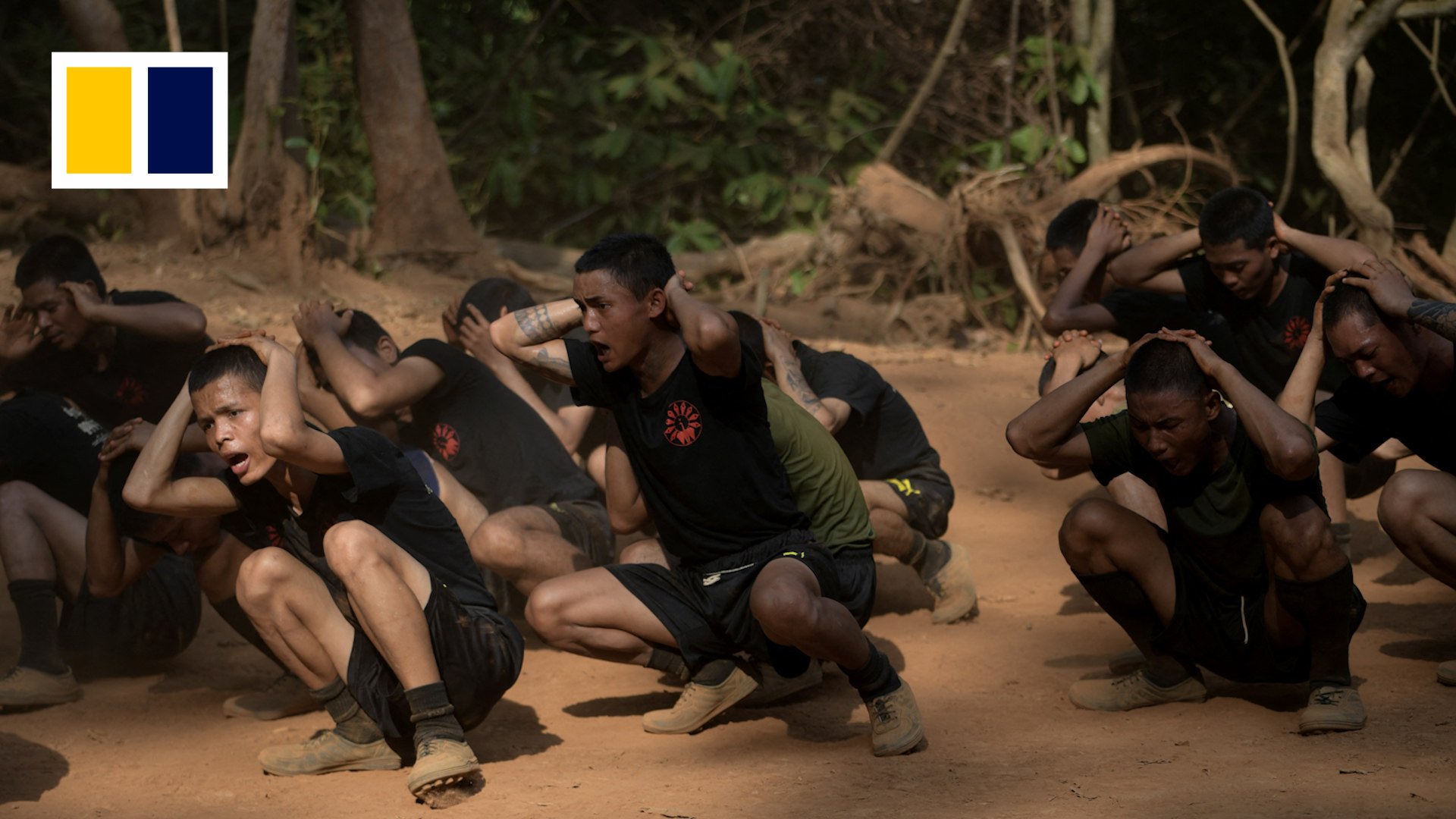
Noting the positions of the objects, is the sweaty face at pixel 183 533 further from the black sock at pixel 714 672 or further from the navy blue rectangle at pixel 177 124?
the navy blue rectangle at pixel 177 124

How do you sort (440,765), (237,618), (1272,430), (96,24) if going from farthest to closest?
(96,24), (237,618), (1272,430), (440,765)

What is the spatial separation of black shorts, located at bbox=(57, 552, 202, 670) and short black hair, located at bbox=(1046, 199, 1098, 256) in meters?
3.65

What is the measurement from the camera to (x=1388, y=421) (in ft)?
14.8

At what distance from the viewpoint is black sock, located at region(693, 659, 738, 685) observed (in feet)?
14.1

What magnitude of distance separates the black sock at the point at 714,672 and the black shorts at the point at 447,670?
1.92 ft

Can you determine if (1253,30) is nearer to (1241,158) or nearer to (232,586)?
(1241,158)

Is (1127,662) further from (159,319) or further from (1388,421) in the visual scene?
(159,319)

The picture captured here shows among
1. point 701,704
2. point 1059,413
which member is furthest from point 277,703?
point 1059,413

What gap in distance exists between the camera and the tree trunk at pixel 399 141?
8664mm

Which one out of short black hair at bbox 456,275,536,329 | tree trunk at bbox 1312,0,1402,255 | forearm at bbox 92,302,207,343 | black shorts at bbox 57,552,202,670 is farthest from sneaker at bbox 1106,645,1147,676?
tree trunk at bbox 1312,0,1402,255

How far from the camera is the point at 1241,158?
10.6m

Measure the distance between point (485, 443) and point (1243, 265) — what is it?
289 centimetres

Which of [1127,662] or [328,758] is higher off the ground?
[1127,662]

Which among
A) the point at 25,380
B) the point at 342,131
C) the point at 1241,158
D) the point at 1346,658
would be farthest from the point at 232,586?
the point at 1241,158
